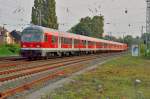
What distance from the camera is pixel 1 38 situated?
99.6m

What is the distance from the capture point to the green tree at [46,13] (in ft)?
270

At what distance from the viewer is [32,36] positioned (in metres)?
37.3

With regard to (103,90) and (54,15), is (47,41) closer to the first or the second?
(103,90)

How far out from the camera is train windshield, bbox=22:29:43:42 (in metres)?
37.0

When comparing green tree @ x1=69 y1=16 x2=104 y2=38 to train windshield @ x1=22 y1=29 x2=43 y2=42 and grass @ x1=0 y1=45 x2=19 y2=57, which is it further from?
train windshield @ x1=22 y1=29 x2=43 y2=42

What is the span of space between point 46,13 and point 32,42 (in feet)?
157

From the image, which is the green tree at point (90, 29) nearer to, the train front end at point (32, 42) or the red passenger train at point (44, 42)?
the red passenger train at point (44, 42)

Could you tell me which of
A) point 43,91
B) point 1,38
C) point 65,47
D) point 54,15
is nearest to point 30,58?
point 65,47

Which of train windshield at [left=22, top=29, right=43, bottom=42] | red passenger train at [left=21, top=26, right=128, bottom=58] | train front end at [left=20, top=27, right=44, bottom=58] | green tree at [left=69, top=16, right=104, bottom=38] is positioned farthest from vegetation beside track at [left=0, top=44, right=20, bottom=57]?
green tree at [left=69, top=16, right=104, bottom=38]

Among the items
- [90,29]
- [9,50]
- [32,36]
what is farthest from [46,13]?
[32,36]

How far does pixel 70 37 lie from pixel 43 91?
34.7 meters

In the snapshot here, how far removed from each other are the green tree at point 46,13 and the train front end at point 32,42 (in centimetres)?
4353

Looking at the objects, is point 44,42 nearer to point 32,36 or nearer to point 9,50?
point 32,36

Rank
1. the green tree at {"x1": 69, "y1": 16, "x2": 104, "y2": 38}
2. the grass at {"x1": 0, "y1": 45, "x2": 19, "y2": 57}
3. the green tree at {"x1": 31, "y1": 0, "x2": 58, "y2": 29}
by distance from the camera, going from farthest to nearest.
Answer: the green tree at {"x1": 69, "y1": 16, "x2": 104, "y2": 38}, the green tree at {"x1": 31, "y1": 0, "x2": 58, "y2": 29}, the grass at {"x1": 0, "y1": 45, "x2": 19, "y2": 57}
